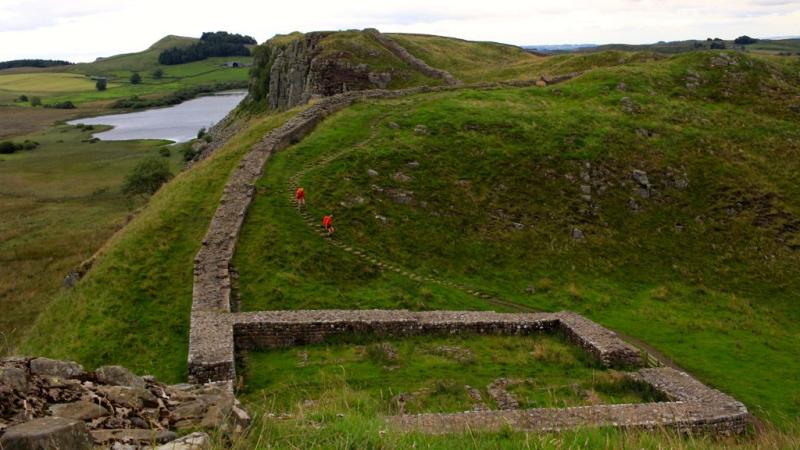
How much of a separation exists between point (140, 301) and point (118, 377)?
1319 cm

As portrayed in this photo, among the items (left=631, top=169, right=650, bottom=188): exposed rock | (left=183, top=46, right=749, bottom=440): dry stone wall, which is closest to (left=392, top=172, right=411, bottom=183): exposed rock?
(left=183, top=46, right=749, bottom=440): dry stone wall

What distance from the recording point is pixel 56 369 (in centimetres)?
1087

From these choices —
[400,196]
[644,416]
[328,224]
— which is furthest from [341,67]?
[644,416]

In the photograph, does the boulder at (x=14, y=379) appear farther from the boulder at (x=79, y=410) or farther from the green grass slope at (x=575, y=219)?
the green grass slope at (x=575, y=219)

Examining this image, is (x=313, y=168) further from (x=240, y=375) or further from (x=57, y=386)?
(x=57, y=386)

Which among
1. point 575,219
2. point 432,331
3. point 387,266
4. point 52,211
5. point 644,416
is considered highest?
point 575,219

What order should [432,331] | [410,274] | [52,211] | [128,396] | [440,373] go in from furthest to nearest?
[52,211] < [410,274] < [432,331] < [440,373] < [128,396]

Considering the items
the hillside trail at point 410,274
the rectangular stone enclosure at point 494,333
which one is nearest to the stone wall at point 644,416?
the rectangular stone enclosure at point 494,333

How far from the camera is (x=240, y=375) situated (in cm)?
1903

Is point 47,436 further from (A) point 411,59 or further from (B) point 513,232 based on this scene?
(A) point 411,59

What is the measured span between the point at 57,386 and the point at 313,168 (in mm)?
24514

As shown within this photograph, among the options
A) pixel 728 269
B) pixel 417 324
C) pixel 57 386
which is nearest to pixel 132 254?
pixel 417 324

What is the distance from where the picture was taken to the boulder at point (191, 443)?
26.0ft

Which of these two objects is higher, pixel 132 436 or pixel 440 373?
pixel 132 436
